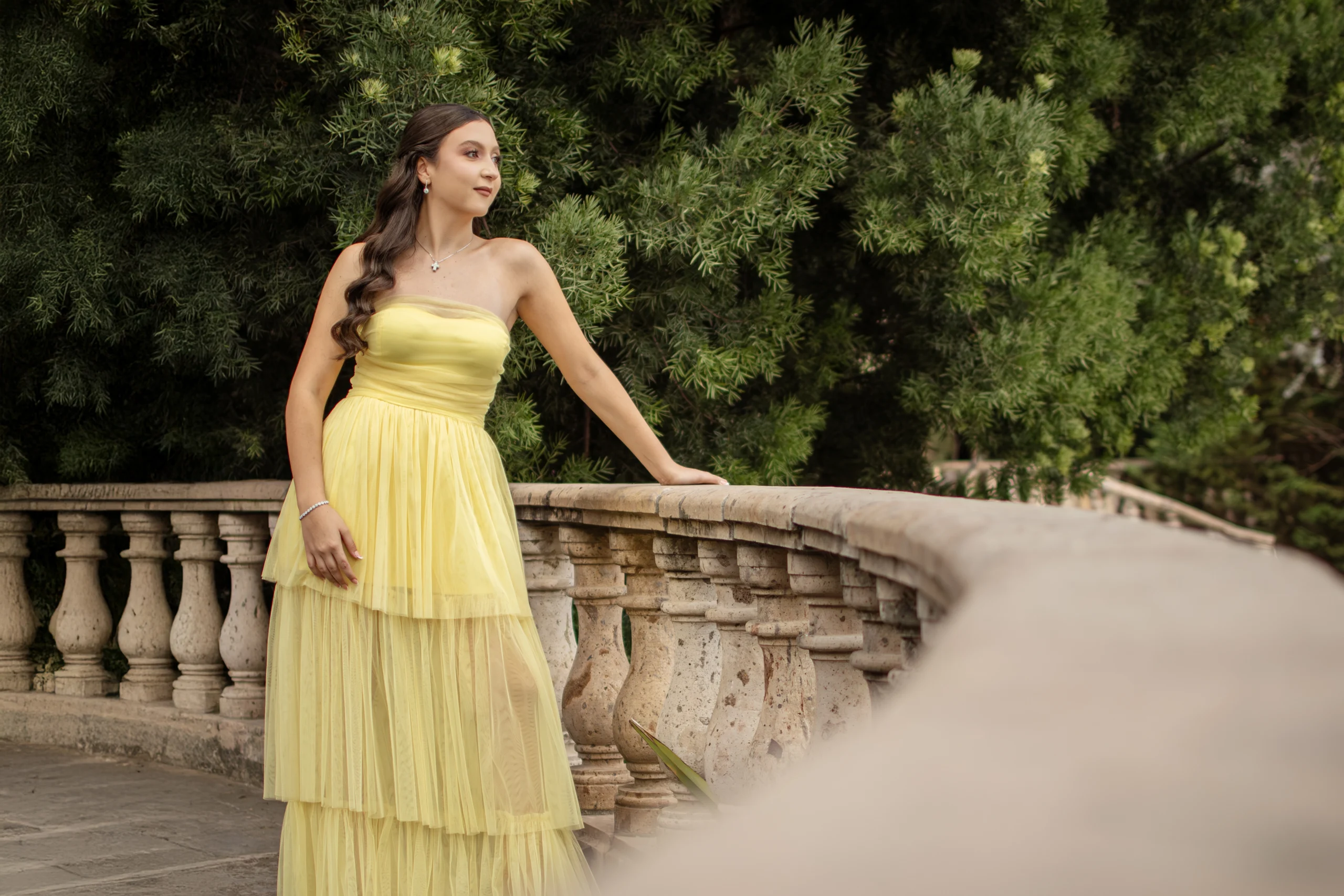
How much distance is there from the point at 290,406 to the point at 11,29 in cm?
269

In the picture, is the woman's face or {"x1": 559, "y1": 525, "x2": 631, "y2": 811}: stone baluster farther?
{"x1": 559, "y1": 525, "x2": 631, "y2": 811}: stone baluster

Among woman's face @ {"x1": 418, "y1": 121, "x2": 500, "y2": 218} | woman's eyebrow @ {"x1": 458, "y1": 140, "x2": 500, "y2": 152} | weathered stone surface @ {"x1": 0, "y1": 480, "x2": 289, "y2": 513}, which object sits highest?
woman's eyebrow @ {"x1": 458, "y1": 140, "x2": 500, "y2": 152}

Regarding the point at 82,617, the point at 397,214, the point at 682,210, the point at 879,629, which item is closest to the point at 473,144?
the point at 397,214

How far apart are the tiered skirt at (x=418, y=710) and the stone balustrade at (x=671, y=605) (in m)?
0.30

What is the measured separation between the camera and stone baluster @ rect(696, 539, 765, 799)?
9.00 feet

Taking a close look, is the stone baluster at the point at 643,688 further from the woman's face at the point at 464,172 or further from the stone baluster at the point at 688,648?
the woman's face at the point at 464,172

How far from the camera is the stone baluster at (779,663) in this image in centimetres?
263

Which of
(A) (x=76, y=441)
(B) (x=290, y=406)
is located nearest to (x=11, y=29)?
(A) (x=76, y=441)

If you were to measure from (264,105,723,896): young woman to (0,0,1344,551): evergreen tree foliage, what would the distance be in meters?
1.21

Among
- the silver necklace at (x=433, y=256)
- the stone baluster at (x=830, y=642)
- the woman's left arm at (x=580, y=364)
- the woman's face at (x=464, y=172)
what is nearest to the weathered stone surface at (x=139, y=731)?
the woman's left arm at (x=580, y=364)

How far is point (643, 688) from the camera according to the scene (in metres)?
3.23

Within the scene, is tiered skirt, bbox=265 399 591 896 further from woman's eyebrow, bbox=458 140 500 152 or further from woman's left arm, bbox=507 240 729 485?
woman's eyebrow, bbox=458 140 500 152

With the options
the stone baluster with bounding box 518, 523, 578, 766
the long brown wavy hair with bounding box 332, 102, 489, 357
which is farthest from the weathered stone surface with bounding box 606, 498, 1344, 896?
the stone baluster with bounding box 518, 523, 578, 766

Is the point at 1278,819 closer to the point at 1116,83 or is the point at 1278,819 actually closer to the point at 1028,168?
the point at 1028,168
